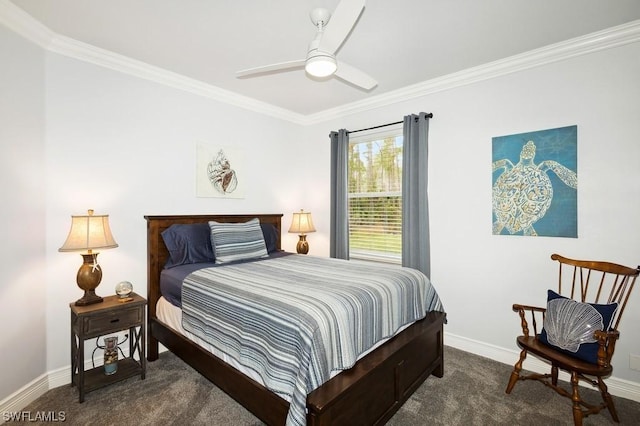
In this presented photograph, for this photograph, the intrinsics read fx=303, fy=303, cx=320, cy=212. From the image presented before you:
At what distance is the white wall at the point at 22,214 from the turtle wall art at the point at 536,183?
3.79 m

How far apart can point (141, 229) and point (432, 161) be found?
300 cm

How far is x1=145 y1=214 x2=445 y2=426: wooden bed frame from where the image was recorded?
5.01 ft

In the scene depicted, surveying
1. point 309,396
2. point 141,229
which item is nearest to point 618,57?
point 309,396

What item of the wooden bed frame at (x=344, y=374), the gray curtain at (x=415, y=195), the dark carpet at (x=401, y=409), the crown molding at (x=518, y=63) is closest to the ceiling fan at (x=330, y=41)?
the gray curtain at (x=415, y=195)

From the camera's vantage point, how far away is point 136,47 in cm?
255

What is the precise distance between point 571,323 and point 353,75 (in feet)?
7.36

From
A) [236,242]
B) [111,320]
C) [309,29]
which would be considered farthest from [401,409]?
[309,29]

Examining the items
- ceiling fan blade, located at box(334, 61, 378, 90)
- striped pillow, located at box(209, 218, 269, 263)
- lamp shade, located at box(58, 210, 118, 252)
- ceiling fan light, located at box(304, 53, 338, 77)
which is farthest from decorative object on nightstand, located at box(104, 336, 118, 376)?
ceiling fan blade, located at box(334, 61, 378, 90)

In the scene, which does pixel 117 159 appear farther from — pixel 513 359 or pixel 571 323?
pixel 513 359

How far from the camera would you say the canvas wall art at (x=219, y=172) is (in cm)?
333

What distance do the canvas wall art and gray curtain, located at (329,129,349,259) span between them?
46.5 inches

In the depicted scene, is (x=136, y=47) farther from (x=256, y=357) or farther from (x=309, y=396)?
(x=309, y=396)

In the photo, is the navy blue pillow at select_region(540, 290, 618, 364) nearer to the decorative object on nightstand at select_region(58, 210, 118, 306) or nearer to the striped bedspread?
the striped bedspread

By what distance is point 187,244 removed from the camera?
2898mm
